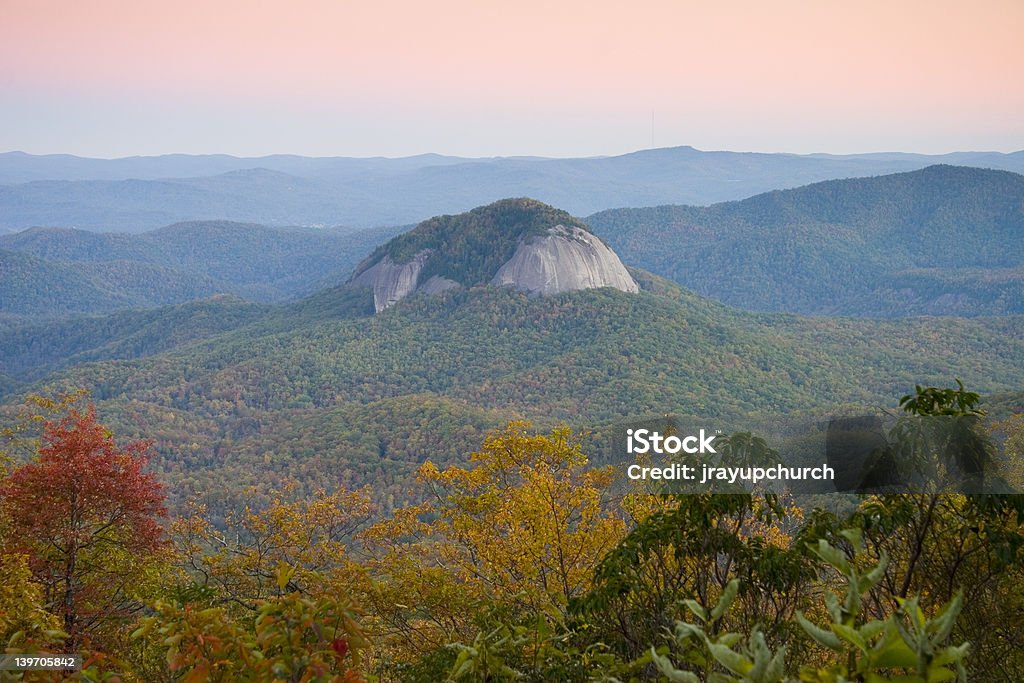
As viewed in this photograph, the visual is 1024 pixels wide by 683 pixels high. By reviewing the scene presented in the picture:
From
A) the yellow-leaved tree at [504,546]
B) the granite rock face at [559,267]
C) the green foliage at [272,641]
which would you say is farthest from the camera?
the granite rock face at [559,267]

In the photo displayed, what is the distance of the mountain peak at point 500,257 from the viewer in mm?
102000

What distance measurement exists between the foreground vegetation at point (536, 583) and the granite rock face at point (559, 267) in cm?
8310

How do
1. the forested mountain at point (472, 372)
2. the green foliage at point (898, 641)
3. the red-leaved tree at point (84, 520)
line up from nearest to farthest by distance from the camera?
the green foliage at point (898, 641) < the red-leaved tree at point (84, 520) < the forested mountain at point (472, 372)

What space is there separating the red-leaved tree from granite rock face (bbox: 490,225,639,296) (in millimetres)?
87363

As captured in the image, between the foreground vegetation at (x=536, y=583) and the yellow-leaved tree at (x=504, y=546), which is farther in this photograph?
the yellow-leaved tree at (x=504, y=546)

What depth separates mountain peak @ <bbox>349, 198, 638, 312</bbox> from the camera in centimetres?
10200

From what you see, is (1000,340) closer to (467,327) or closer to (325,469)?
(467,327)

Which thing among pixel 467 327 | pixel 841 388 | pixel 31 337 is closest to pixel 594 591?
pixel 841 388

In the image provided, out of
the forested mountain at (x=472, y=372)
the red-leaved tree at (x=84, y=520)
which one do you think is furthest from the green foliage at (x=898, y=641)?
the forested mountain at (x=472, y=372)

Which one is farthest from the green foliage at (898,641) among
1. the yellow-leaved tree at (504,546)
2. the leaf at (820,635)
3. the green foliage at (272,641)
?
the yellow-leaved tree at (504,546)

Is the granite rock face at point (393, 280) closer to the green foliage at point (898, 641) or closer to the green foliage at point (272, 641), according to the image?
the green foliage at point (272, 641)

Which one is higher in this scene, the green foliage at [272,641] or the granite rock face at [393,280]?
the green foliage at [272,641]

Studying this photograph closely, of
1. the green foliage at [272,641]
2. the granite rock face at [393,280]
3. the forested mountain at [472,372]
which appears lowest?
the forested mountain at [472,372]

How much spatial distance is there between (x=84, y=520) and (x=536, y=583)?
833 centimetres
